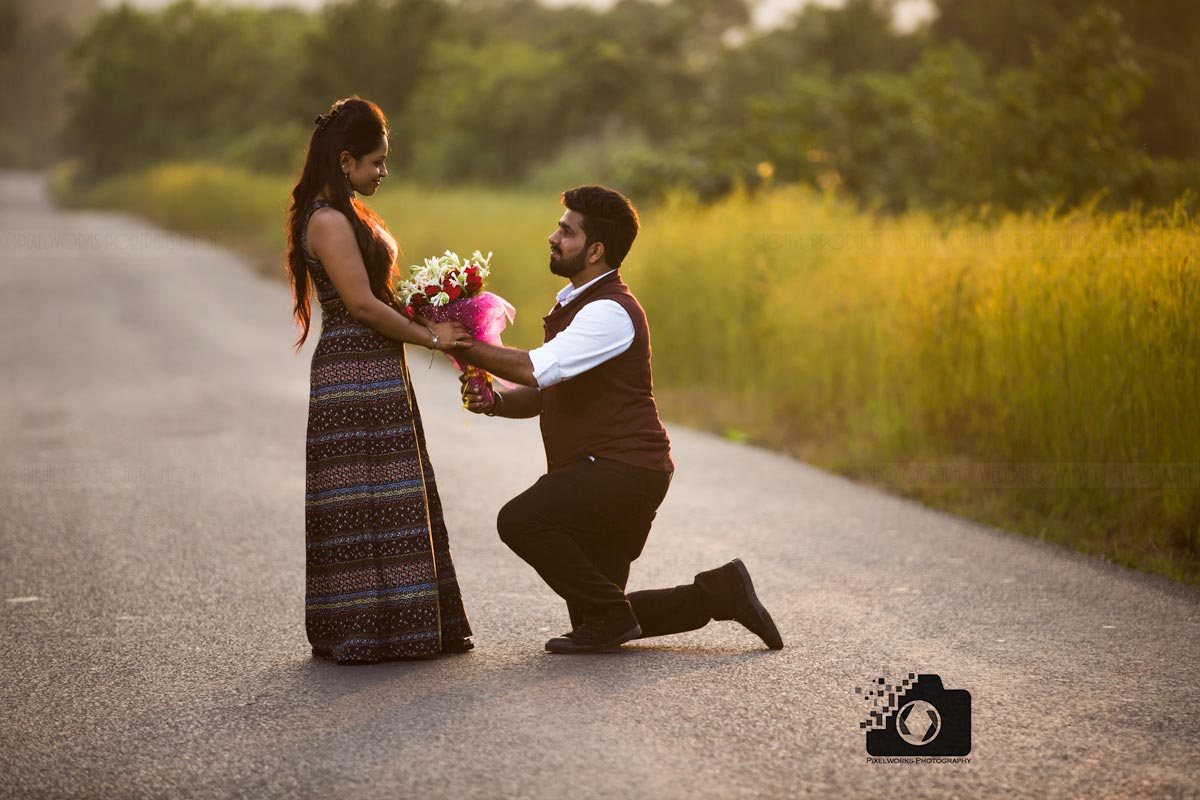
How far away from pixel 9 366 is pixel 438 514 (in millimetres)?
12088

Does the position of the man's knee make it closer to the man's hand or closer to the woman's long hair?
the man's hand

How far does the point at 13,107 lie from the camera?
114 meters

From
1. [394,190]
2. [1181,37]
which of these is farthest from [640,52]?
[1181,37]

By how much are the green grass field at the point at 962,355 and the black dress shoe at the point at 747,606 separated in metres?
2.56

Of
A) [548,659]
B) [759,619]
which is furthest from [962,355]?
[548,659]

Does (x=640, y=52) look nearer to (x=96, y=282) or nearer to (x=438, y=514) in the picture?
(x=96, y=282)

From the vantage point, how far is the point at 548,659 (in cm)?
558

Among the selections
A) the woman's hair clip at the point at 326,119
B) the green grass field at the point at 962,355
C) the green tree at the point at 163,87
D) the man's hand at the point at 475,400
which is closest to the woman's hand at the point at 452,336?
the man's hand at the point at 475,400

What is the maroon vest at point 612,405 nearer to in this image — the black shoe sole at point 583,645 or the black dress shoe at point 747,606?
the black dress shoe at point 747,606

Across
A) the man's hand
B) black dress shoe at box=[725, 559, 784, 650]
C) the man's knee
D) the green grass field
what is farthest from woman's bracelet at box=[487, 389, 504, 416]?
the green grass field

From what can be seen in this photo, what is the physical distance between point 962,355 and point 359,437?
5392 millimetres

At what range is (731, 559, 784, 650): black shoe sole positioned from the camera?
5.65 meters

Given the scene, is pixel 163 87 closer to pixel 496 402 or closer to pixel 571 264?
pixel 496 402

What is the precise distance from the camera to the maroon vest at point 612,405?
17.9 feet
